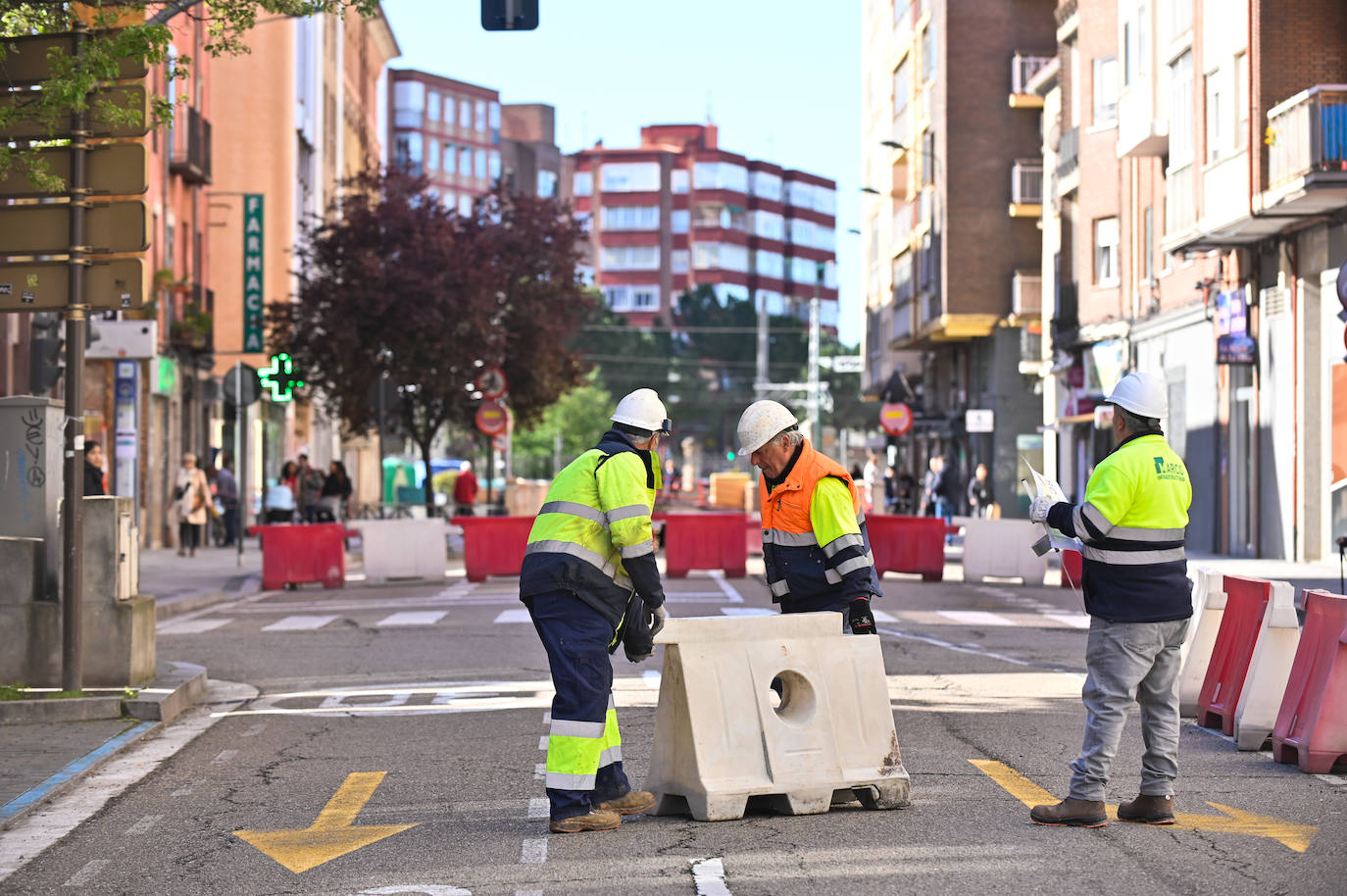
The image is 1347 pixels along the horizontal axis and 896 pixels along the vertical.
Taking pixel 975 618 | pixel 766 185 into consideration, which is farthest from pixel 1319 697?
pixel 766 185

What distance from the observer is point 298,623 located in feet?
66.7

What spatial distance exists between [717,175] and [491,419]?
102m

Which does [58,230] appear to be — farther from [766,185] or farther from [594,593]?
[766,185]

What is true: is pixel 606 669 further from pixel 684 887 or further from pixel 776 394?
pixel 776 394

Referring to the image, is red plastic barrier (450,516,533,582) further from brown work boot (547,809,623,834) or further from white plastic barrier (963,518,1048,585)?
brown work boot (547,809,623,834)

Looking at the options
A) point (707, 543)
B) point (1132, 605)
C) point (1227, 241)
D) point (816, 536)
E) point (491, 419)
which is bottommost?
point (707, 543)

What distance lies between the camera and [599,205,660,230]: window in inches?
5340

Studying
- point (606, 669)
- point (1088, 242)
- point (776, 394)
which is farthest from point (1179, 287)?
point (776, 394)

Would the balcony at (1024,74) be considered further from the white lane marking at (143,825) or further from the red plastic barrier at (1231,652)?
the white lane marking at (143,825)

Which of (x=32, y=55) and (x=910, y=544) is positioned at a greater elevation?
(x=32, y=55)

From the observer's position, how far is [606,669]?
26.6 feet

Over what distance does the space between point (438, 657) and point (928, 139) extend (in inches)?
1791

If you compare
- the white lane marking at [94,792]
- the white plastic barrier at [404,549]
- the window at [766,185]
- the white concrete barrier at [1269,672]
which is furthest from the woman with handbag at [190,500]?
the window at [766,185]

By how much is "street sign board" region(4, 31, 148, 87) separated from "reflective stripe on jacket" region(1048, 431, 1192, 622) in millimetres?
6970
